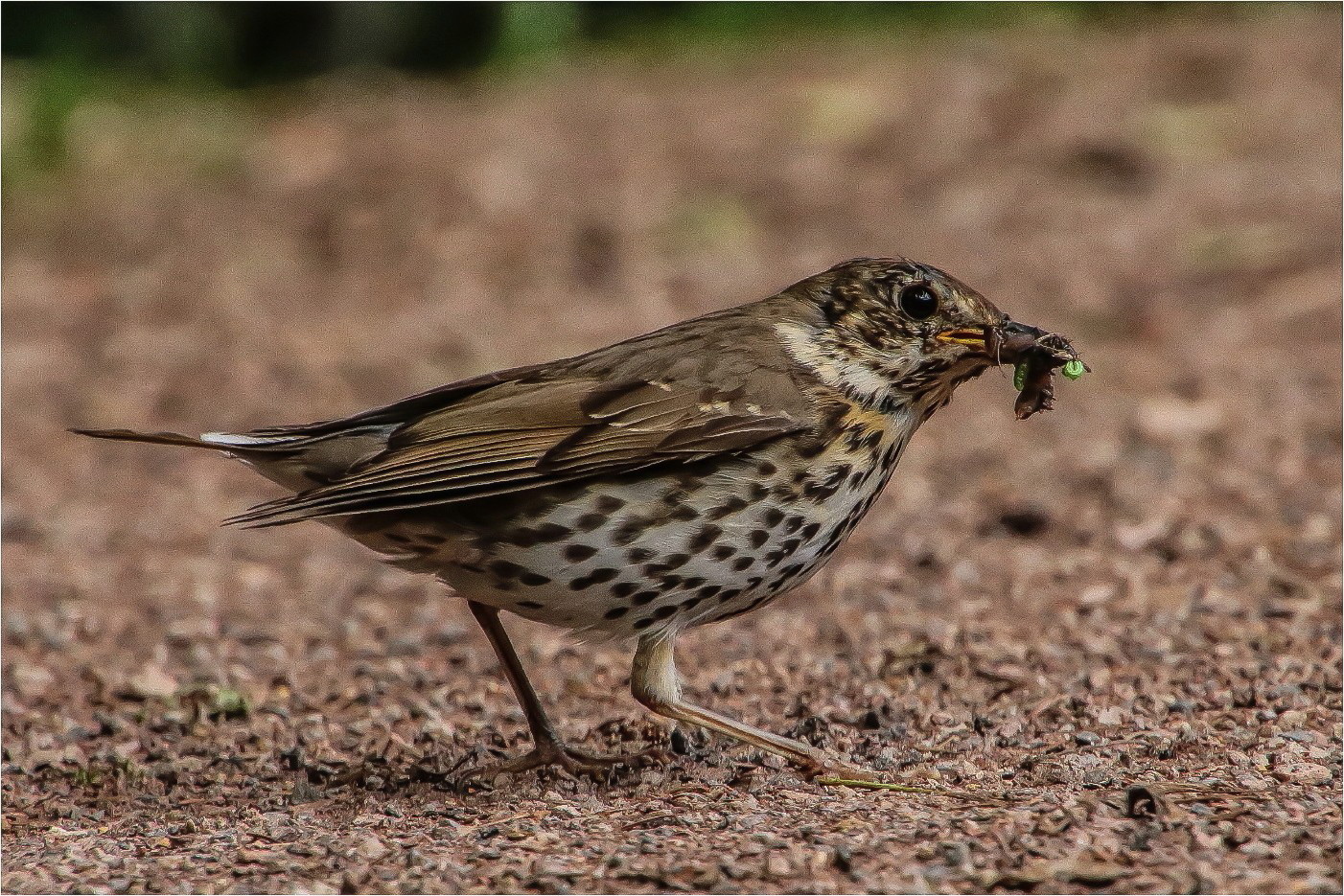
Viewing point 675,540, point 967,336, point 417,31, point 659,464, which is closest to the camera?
point 675,540

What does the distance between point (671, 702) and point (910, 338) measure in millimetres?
1218

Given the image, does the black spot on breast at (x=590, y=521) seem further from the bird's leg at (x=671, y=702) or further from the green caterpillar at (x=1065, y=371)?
the green caterpillar at (x=1065, y=371)

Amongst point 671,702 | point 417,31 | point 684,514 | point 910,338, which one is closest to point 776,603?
point 671,702

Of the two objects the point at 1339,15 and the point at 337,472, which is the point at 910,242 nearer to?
the point at 1339,15

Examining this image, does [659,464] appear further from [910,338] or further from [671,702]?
[910,338]

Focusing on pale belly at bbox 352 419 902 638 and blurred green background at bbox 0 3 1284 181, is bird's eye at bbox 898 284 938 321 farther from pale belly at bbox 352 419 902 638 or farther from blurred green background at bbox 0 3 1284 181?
blurred green background at bbox 0 3 1284 181

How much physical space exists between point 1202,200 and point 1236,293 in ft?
4.21

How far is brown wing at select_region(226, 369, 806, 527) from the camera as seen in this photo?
4.90 m

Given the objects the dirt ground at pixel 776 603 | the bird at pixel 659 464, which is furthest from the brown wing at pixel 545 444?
the dirt ground at pixel 776 603

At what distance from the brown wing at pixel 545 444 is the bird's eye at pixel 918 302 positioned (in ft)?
1.51

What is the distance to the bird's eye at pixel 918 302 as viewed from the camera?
5059mm

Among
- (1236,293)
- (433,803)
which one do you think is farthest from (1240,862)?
(1236,293)

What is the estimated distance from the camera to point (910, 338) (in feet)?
16.7

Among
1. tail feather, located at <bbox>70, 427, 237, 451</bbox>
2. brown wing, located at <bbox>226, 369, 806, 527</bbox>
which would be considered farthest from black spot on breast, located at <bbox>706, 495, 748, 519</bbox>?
tail feather, located at <bbox>70, 427, 237, 451</bbox>
